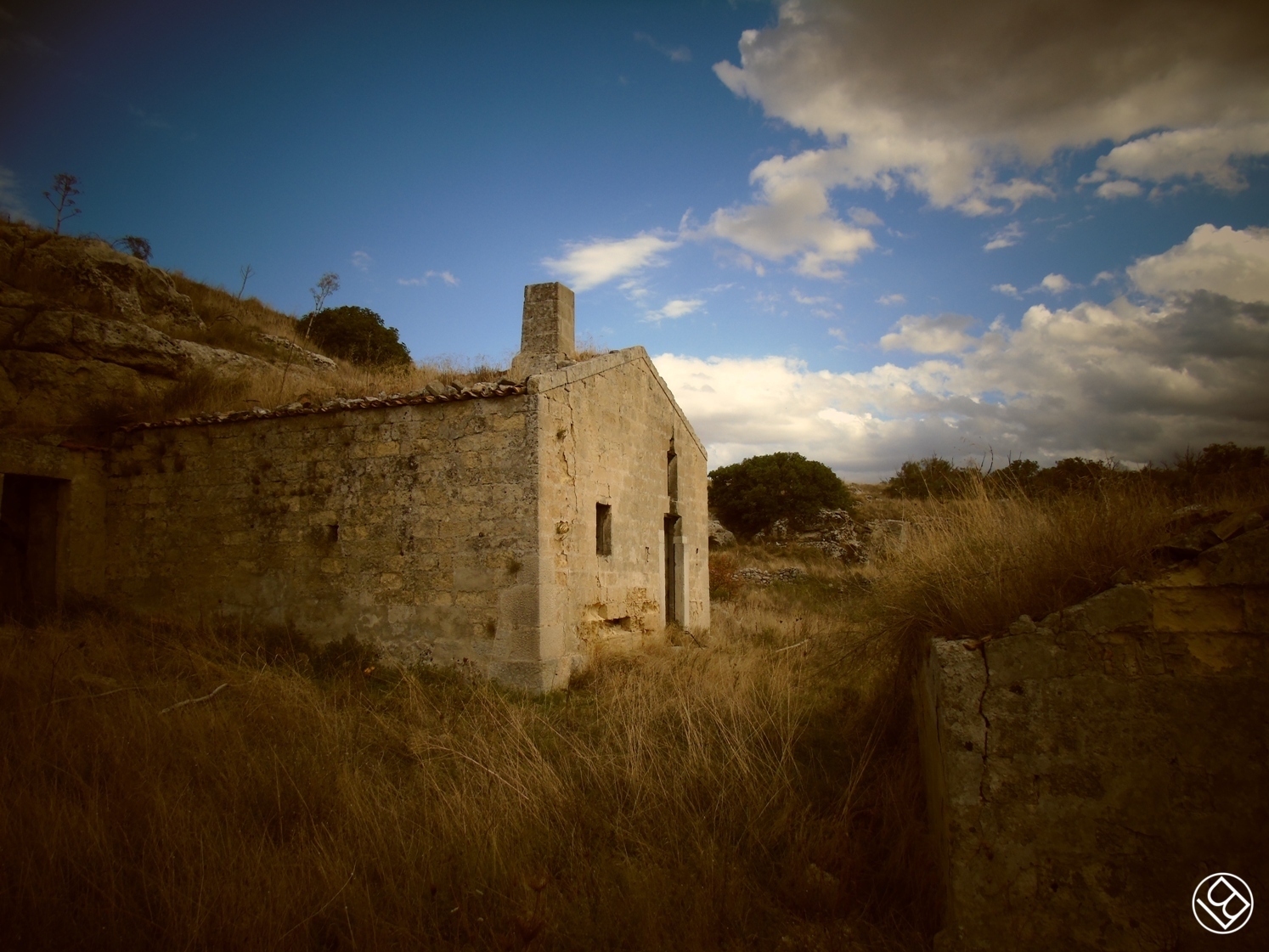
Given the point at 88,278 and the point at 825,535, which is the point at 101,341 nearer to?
the point at 88,278

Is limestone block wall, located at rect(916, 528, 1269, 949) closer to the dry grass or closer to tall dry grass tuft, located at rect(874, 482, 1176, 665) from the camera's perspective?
tall dry grass tuft, located at rect(874, 482, 1176, 665)

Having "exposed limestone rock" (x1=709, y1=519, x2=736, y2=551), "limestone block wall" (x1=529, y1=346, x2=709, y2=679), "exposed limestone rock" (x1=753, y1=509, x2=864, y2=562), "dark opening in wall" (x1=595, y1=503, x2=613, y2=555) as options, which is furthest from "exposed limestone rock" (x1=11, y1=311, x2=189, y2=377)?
"exposed limestone rock" (x1=753, y1=509, x2=864, y2=562)

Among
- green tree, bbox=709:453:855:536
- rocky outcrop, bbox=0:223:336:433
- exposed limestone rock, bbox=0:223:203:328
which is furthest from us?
green tree, bbox=709:453:855:536

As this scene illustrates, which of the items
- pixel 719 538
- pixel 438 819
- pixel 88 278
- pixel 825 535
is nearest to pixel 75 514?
pixel 88 278

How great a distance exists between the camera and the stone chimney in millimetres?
11203

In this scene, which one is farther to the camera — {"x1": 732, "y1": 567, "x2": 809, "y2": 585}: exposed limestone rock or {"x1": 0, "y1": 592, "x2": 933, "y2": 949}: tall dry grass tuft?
{"x1": 732, "y1": 567, "x2": 809, "y2": 585}: exposed limestone rock

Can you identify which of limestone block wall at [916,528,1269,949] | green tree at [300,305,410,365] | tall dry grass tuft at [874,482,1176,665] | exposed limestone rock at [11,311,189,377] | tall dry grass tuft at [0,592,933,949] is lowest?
tall dry grass tuft at [0,592,933,949]

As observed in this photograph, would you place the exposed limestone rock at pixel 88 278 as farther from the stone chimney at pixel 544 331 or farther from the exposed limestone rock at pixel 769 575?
the exposed limestone rock at pixel 769 575

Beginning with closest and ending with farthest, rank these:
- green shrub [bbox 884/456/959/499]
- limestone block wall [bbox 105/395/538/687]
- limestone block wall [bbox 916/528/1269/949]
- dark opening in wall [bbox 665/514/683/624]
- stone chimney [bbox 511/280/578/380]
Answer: limestone block wall [bbox 916/528/1269/949]
green shrub [bbox 884/456/959/499]
limestone block wall [bbox 105/395/538/687]
stone chimney [bbox 511/280/578/380]
dark opening in wall [bbox 665/514/683/624]

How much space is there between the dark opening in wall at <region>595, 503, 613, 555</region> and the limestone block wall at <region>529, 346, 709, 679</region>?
61 mm

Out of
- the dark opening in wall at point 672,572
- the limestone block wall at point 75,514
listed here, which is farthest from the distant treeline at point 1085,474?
the limestone block wall at point 75,514

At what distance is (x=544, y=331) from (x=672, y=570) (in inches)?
187

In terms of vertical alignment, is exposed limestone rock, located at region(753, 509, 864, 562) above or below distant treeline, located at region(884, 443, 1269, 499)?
below

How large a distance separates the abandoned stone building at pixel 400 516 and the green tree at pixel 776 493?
52.6 ft
